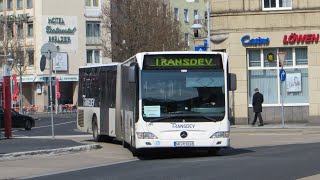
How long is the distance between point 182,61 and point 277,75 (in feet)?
62.6

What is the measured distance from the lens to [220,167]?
1738 cm

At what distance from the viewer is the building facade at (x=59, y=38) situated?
83125mm

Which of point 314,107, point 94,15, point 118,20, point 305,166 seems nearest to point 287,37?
point 314,107

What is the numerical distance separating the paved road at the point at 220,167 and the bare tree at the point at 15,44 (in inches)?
2132

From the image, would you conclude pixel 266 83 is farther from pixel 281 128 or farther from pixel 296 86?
pixel 281 128

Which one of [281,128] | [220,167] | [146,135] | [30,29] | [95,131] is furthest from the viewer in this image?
[30,29]

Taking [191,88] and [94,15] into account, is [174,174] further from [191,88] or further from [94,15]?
[94,15]

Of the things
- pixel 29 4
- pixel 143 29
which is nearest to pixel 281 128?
pixel 143 29

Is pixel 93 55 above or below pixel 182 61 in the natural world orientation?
above

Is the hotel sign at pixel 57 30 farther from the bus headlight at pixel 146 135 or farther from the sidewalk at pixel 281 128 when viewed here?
the bus headlight at pixel 146 135

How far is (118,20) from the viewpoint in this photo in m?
63.8

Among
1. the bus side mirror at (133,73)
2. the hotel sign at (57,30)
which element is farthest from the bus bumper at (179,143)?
the hotel sign at (57,30)

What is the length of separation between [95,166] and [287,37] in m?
20.6

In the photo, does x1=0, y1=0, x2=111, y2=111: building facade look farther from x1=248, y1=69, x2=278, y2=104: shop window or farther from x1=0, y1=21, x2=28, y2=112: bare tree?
x1=248, y1=69, x2=278, y2=104: shop window
